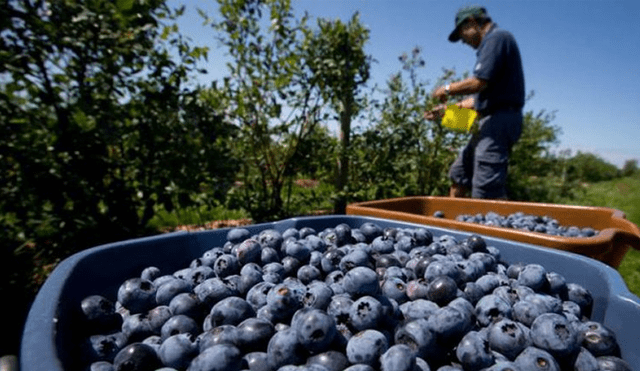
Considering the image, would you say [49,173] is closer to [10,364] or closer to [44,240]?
[44,240]

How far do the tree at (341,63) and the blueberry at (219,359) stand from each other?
310cm

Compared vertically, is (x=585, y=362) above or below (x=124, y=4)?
below

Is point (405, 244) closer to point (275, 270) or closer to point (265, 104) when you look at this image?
point (275, 270)

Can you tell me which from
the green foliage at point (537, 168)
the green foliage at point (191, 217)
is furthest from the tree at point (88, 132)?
the green foliage at point (537, 168)

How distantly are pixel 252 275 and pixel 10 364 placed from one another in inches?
19.2

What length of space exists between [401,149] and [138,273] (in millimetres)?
3316

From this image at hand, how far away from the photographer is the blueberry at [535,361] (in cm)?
61

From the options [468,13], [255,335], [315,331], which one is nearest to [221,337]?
[255,335]

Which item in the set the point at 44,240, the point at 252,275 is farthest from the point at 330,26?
the point at 252,275

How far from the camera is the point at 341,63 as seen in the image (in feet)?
11.3

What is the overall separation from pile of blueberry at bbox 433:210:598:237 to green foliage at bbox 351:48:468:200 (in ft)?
5.65

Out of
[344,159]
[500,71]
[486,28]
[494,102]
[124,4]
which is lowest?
[344,159]

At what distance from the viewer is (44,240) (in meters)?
2.34

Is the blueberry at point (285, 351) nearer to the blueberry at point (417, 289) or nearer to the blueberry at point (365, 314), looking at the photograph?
the blueberry at point (365, 314)
